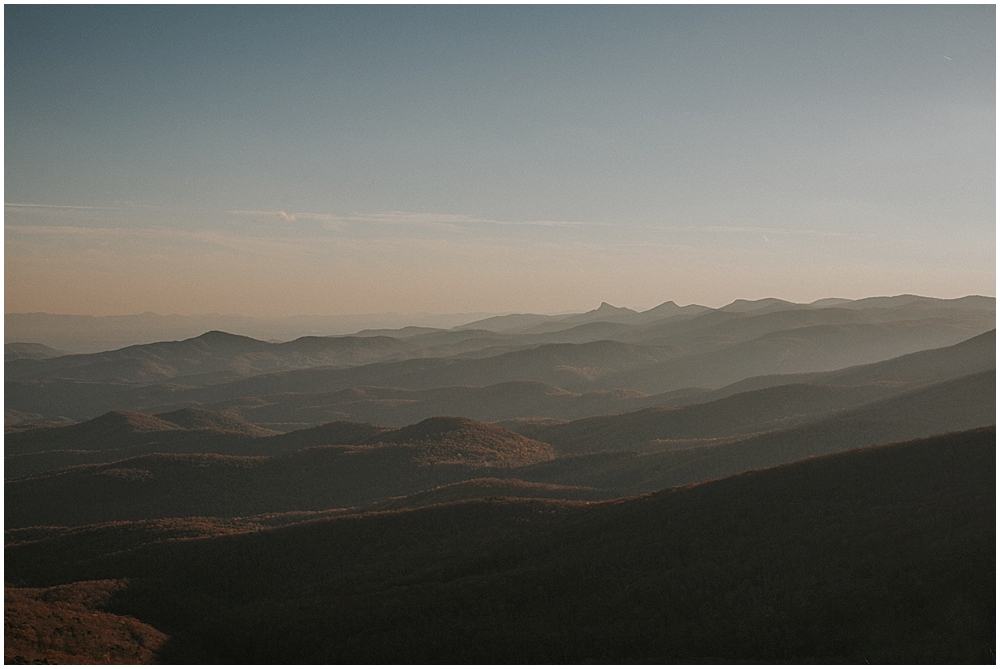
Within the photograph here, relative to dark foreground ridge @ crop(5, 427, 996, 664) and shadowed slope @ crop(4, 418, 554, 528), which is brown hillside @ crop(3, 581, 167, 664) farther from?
shadowed slope @ crop(4, 418, 554, 528)

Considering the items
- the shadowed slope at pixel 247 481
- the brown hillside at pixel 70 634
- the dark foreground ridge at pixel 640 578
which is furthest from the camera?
the shadowed slope at pixel 247 481

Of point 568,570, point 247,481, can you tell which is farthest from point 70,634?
point 247,481

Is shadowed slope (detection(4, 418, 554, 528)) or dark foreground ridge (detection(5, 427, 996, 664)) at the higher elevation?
dark foreground ridge (detection(5, 427, 996, 664))

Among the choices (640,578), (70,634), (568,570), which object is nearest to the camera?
(70,634)

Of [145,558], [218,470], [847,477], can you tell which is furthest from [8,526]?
[847,477]

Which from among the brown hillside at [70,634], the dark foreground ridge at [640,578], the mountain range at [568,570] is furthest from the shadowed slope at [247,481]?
the brown hillside at [70,634]

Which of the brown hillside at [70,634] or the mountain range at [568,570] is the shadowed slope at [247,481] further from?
the brown hillside at [70,634]

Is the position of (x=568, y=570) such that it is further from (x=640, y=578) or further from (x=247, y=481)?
(x=247, y=481)

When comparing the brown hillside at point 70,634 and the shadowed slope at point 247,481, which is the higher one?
the brown hillside at point 70,634

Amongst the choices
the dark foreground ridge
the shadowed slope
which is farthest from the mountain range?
the shadowed slope
